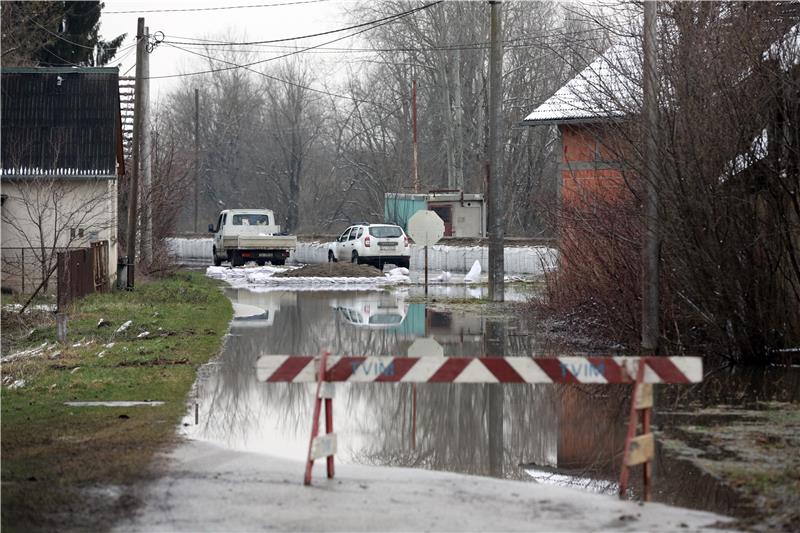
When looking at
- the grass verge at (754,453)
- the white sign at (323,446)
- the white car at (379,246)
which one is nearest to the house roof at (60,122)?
the white car at (379,246)

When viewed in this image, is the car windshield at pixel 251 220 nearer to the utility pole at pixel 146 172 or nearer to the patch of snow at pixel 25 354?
the utility pole at pixel 146 172

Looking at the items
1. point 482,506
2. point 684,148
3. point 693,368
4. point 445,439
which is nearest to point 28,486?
point 482,506

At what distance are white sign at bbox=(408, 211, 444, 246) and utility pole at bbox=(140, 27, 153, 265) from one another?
776 centimetres

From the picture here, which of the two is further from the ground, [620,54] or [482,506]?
[620,54]

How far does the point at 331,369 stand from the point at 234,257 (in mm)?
38280

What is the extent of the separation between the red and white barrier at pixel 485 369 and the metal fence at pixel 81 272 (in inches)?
563

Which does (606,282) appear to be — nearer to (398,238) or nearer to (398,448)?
(398,448)

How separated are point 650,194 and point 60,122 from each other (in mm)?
21463

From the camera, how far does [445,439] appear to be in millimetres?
10945

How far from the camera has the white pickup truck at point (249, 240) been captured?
45938mm

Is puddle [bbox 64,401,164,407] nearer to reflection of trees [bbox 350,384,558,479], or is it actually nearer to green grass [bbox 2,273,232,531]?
green grass [bbox 2,273,232,531]

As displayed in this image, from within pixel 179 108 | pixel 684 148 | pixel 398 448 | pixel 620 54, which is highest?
pixel 179 108

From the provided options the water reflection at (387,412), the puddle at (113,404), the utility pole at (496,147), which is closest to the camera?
the water reflection at (387,412)

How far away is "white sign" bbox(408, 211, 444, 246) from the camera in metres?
29.7
